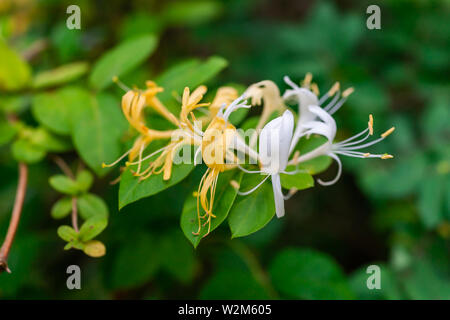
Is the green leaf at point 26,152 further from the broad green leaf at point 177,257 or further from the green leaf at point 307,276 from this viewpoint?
the green leaf at point 307,276

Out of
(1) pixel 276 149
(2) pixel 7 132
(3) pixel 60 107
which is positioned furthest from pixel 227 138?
(2) pixel 7 132

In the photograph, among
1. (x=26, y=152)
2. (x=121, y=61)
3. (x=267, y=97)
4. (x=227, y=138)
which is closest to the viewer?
(x=227, y=138)

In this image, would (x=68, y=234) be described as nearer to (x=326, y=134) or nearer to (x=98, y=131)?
(x=98, y=131)

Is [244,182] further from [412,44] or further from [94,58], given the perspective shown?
[412,44]

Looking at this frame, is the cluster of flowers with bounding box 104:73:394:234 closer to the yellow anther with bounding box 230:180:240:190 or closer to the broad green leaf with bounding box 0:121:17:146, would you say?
the yellow anther with bounding box 230:180:240:190

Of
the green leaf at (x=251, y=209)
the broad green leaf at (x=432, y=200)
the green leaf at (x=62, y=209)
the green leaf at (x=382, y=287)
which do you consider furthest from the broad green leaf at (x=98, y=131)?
the broad green leaf at (x=432, y=200)
